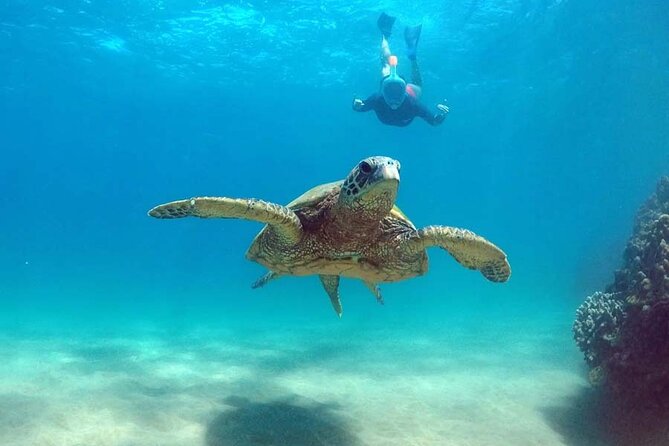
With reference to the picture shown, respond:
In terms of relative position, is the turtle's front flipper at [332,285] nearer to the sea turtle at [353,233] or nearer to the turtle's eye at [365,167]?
the sea turtle at [353,233]

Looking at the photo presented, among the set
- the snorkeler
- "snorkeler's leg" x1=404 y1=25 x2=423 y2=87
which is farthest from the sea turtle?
"snorkeler's leg" x1=404 y1=25 x2=423 y2=87

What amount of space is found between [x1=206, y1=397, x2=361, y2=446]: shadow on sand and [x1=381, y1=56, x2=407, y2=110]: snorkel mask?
10371mm

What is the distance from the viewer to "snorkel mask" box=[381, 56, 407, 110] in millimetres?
13766

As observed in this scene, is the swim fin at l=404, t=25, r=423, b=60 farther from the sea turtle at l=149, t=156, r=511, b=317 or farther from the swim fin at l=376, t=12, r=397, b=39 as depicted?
the sea turtle at l=149, t=156, r=511, b=317

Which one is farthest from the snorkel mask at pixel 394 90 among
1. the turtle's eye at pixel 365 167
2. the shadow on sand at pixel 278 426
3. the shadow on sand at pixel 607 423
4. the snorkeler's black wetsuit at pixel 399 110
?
the shadow on sand at pixel 278 426

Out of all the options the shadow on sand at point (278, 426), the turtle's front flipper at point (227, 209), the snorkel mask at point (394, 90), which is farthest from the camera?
the snorkel mask at point (394, 90)

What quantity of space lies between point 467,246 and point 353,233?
148 cm

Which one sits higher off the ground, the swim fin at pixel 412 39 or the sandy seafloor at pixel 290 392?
the swim fin at pixel 412 39

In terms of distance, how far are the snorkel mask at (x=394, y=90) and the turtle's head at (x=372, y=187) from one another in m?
9.60

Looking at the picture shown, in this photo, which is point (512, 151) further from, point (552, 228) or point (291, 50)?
point (552, 228)

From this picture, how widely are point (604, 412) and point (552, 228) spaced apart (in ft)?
412

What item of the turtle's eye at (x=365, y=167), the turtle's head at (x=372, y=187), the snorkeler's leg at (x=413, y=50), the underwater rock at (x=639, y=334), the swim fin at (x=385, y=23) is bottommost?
the underwater rock at (x=639, y=334)

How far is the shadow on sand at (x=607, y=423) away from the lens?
577 centimetres

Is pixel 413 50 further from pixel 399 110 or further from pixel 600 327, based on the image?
pixel 600 327
